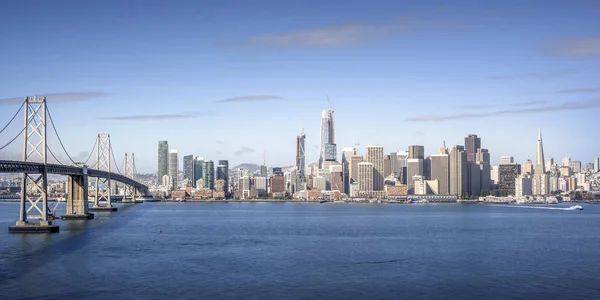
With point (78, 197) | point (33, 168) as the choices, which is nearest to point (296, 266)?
point (33, 168)

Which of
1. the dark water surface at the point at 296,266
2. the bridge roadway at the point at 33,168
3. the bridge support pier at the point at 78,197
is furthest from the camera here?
the bridge support pier at the point at 78,197

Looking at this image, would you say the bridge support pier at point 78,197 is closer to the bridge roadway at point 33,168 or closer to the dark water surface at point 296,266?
the bridge roadway at point 33,168

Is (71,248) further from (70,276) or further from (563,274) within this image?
(563,274)

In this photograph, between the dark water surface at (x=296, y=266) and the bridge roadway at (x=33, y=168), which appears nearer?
the dark water surface at (x=296, y=266)

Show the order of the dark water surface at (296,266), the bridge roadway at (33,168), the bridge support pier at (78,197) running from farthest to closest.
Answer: the bridge support pier at (78,197), the bridge roadway at (33,168), the dark water surface at (296,266)

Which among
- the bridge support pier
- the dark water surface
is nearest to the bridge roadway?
the bridge support pier

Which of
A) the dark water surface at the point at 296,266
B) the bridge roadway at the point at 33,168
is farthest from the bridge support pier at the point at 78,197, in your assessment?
the dark water surface at the point at 296,266

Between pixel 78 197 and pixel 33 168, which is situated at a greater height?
pixel 33 168

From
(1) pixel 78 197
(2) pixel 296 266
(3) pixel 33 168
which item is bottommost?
(2) pixel 296 266

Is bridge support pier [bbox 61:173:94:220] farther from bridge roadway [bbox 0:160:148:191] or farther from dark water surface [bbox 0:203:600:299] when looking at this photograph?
dark water surface [bbox 0:203:600:299]

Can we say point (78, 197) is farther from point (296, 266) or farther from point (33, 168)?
point (296, 266)

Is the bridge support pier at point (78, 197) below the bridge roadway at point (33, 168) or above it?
below
